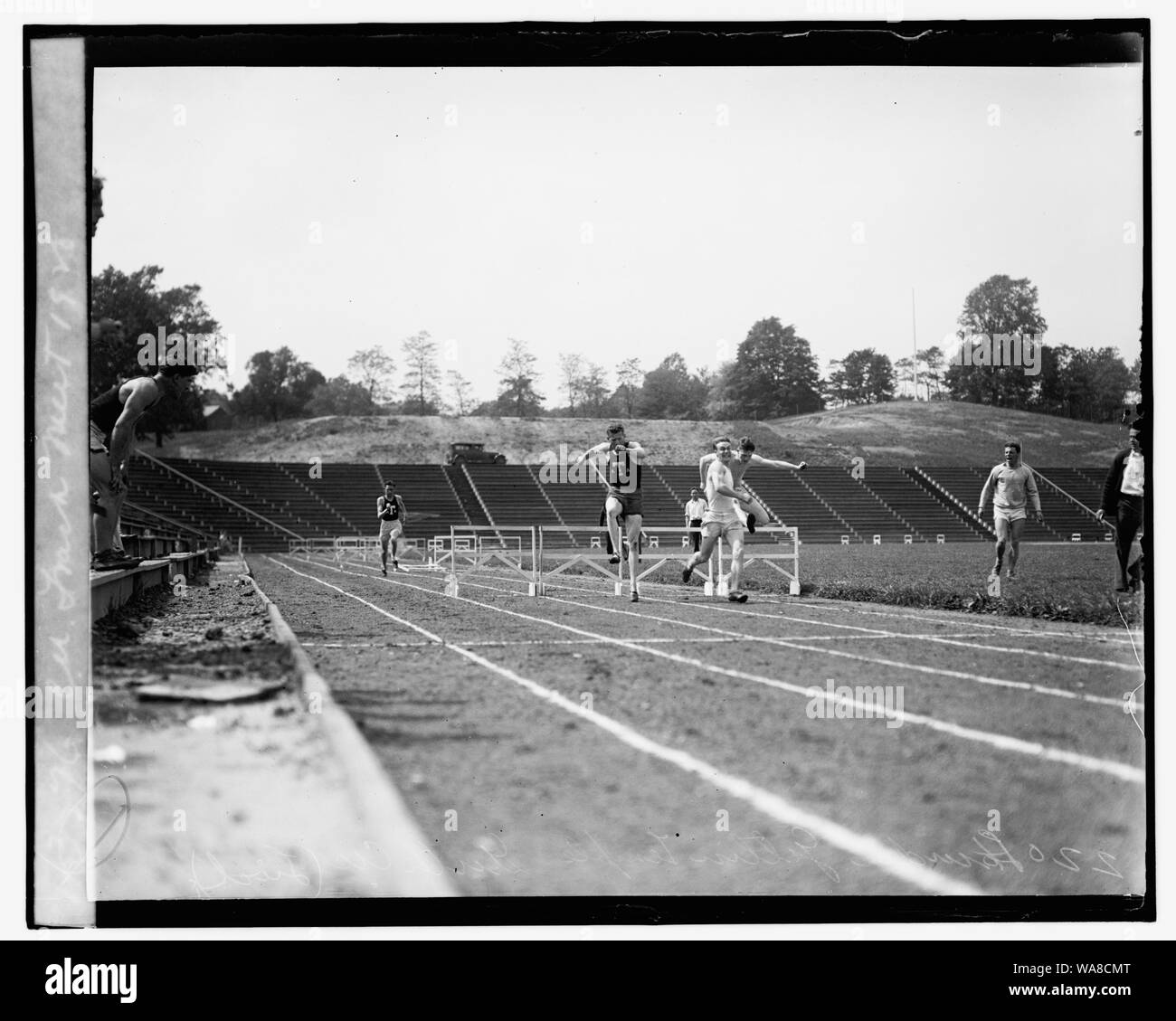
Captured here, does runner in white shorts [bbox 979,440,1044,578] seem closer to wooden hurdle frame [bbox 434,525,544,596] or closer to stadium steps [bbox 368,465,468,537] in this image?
wooden hurdle frame [bbox 434,525,544,596]

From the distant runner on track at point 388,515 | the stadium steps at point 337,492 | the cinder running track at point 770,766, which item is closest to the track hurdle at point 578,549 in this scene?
the distant runner on track at point 388,515

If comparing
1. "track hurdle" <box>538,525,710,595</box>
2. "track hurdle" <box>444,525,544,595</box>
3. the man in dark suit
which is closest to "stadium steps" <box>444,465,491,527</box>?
"track hurdle" <box>444,525,544,595</box>

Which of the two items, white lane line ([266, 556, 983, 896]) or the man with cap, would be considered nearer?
white lane line ([266, 556, 983, 896])

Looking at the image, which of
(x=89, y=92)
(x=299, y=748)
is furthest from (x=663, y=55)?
(x=299, y=748)

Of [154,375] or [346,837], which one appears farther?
[154,375]

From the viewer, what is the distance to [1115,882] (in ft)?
13.7

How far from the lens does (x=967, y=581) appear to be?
13.4 m

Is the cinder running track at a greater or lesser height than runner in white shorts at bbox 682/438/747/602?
lesser

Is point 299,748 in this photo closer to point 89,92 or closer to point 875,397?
point 89,92

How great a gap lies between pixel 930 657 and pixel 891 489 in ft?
60.5

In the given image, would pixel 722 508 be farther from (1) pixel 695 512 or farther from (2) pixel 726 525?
(1) pixel 695 512

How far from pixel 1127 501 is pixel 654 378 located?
391cm

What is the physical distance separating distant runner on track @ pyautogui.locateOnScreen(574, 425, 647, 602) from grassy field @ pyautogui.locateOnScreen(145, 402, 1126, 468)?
27 centimetres

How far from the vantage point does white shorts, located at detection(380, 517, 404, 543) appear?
19766 mm
